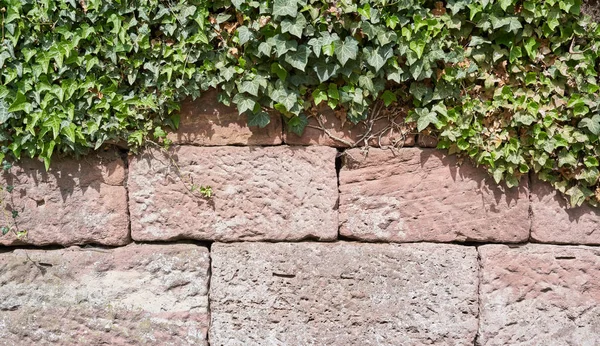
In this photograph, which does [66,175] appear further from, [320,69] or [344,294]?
[344,294]

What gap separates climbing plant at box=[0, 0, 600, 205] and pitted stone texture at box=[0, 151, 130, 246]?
0.48 ft

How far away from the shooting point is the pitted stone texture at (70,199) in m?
3.24

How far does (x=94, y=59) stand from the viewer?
3.03 m

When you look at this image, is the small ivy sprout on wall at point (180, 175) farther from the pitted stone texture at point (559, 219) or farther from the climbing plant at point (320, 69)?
the pitted stone texture at point (559, 219)

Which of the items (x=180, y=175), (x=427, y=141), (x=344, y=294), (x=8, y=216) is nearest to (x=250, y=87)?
(x=180, y=175)

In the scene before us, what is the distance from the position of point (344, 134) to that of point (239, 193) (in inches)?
25.0

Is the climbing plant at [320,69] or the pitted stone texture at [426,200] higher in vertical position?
the climbing plant at [320,69]

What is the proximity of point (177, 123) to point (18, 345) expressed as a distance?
1.50m

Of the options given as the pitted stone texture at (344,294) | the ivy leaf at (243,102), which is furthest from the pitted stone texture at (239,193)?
the ivy leaf at (243,102)

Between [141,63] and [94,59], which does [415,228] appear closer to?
[141,63]

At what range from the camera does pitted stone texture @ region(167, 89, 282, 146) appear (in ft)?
10.5

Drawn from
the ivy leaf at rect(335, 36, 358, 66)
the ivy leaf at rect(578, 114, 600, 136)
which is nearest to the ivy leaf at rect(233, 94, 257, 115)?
the ivy leaf at rect(335, 36, 358, 66)

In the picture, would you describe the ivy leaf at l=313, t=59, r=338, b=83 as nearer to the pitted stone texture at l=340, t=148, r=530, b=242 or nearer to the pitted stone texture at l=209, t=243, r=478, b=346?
the pitted stone texture at l=340, t=148, r=530, b=242

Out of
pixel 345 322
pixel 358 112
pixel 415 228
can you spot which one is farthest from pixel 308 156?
pixel 345 322
